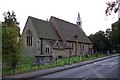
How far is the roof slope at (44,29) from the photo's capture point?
72625 millimetres

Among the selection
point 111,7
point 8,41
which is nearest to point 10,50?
point 8,41

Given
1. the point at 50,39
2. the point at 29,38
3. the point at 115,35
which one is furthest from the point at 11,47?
the point at 115,35

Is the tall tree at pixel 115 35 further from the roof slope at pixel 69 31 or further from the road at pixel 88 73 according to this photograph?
the roof slope at pixel 69 31

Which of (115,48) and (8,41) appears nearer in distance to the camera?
(8,41)

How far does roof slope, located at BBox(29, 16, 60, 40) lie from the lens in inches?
2859

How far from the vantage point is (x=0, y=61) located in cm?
3073

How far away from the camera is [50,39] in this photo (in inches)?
2938

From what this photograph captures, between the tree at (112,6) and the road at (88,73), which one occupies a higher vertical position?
the tree at (112,6)

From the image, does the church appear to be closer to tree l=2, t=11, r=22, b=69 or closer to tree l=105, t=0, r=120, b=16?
tree l=2, t=11, r=22, b=69

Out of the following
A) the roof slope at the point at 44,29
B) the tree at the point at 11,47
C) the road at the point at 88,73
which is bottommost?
the road at the point at 88,73

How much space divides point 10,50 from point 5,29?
7.77 ft

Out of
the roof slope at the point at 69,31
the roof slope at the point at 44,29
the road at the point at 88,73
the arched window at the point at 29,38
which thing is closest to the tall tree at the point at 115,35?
the road at the point at 88,73

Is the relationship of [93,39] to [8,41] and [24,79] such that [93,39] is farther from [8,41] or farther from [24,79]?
[24,79]

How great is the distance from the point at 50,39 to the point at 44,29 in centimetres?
353
